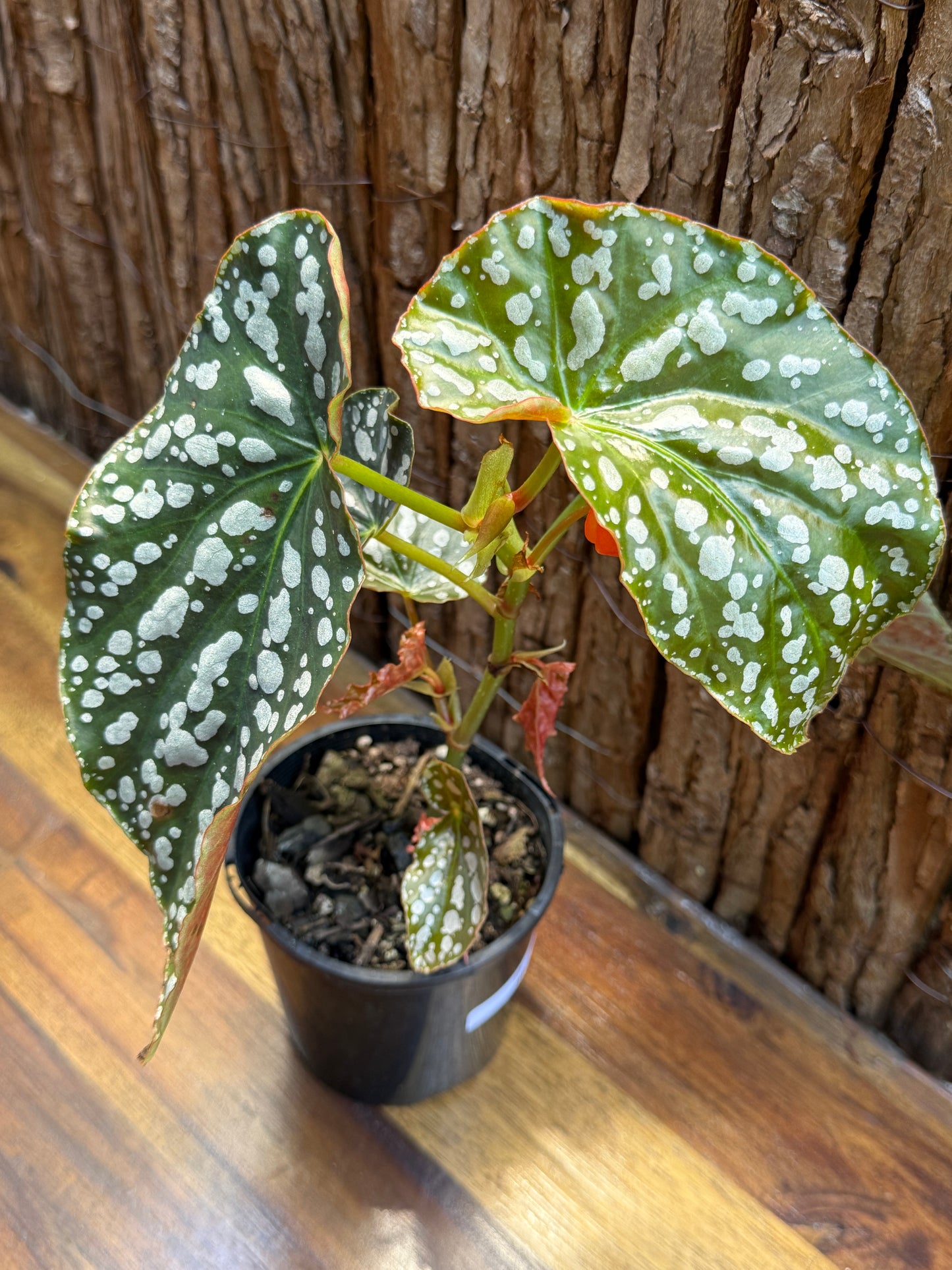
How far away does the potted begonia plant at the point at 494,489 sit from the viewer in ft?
1.81

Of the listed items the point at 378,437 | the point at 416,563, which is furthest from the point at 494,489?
the point at 416,563

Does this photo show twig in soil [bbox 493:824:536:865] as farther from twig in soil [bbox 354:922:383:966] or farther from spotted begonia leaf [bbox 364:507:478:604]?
spotted begonia leaf [bbox 364:507:478:604]

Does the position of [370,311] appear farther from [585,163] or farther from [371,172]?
[585,163]

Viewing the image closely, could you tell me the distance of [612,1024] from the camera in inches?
43.0

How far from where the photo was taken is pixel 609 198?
86 cm

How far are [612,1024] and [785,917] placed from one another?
0.76 feet

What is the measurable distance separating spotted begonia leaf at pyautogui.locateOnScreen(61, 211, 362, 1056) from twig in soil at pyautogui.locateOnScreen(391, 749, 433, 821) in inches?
15.0

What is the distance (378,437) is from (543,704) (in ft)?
0.78

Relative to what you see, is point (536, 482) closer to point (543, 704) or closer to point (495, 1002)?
point (543, 704)

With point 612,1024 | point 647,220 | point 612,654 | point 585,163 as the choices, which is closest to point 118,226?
point 585,163

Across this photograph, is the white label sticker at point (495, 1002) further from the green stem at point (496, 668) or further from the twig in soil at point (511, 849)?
the green stem at point (496, 668)

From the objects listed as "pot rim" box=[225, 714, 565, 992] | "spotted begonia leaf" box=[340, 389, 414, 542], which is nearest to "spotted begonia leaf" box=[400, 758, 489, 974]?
"pot rim" box=[225, 714, 565, 992]

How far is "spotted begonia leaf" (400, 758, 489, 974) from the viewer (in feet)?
2.67

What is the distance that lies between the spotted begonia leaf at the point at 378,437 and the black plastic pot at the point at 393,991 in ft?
1.20
